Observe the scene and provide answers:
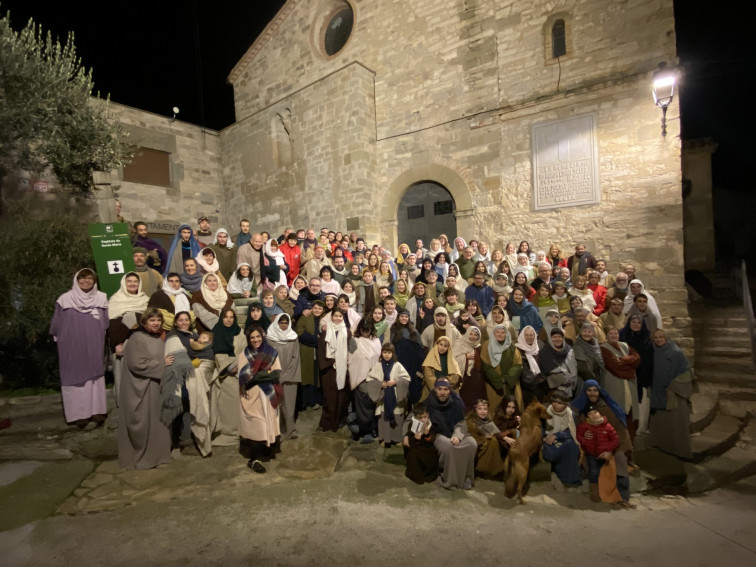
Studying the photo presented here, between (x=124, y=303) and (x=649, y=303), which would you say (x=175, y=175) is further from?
(x=649, y=303)

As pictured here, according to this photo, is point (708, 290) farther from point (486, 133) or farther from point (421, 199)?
point (421, 199)

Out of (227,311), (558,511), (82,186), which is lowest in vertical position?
(558,511)

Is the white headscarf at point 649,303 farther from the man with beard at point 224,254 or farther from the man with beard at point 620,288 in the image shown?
the man with beard at point 224,254

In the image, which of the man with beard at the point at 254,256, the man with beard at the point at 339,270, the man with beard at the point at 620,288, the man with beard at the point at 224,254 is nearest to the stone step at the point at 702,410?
the man with beard at the point at 620,288

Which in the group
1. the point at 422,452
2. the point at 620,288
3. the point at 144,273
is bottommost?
the point at 422,452

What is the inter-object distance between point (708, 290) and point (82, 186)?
1531 centimetres

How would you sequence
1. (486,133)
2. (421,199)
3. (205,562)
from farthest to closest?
(421,199) < (486,133) < (205,562)

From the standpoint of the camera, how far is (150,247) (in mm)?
5945

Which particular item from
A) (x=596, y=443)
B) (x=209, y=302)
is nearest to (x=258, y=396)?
(x=209, y=302)

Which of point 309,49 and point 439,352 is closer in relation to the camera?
point 439,352

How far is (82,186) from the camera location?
8328 millimetres

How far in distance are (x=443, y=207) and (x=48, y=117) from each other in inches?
344

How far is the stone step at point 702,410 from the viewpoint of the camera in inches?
213

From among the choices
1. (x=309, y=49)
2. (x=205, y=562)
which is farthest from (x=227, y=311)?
(x=309, y=49)
